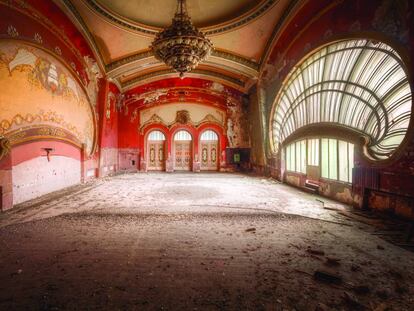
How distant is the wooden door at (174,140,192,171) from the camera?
44.9ft

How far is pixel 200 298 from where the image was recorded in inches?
67.4

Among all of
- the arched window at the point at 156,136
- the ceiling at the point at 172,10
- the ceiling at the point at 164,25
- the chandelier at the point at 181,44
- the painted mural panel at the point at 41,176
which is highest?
the ceiling at the point at 172,10

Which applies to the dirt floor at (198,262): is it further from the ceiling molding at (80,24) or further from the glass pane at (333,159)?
the ceiling molding at (80,24)

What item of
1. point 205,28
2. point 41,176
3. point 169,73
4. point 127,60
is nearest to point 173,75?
point 169,73

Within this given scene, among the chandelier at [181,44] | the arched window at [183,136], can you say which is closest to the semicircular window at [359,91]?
the chandelier at [181,44]

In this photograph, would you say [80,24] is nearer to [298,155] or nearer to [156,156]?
[156,156]

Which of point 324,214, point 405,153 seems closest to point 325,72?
point 405,153

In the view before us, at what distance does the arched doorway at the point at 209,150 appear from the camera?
13.6 m

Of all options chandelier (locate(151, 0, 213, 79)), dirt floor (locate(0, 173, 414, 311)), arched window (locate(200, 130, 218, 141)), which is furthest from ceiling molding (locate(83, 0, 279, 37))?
dirt floor (locate(0, 173, 414, 311))

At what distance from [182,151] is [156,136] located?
1840mm

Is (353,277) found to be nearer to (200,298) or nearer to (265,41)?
(200,298)

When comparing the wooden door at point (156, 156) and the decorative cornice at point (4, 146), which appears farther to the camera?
the wooden door at point (156, 156)

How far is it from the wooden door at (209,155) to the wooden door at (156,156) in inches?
96.5

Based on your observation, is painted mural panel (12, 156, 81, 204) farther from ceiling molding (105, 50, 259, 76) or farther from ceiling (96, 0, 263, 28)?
ceiling (96, 0, 263, 28)
